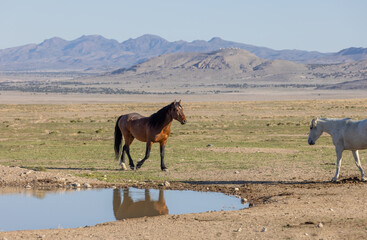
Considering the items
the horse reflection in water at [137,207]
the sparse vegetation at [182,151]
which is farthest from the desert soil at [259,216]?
the sparse vegetation at [182,151]

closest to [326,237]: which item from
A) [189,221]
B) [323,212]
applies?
[323,212]

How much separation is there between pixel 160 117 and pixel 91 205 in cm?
527

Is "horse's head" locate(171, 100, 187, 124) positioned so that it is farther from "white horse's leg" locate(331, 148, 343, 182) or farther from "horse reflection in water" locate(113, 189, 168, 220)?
"white horse's leg" locate(331, 148, 343, 182)

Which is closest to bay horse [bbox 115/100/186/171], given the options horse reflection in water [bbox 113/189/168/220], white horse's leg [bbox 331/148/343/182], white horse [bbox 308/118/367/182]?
horse reflection in water [bbox 113/189/168/220]

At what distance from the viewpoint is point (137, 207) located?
14.9 m

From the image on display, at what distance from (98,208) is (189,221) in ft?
10.5

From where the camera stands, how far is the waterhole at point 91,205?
1359 cm

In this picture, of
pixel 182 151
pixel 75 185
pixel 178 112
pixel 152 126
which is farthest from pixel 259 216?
pixel 182 151

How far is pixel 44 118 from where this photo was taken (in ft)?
173

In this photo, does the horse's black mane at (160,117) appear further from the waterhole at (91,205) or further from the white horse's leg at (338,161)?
the white horse's leg at (338,161)

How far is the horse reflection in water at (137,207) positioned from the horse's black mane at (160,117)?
13.1 ft

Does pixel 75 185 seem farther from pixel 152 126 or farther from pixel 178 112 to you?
pixel 178 112

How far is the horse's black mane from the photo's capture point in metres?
19.6

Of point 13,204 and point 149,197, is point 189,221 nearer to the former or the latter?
point 149,197
